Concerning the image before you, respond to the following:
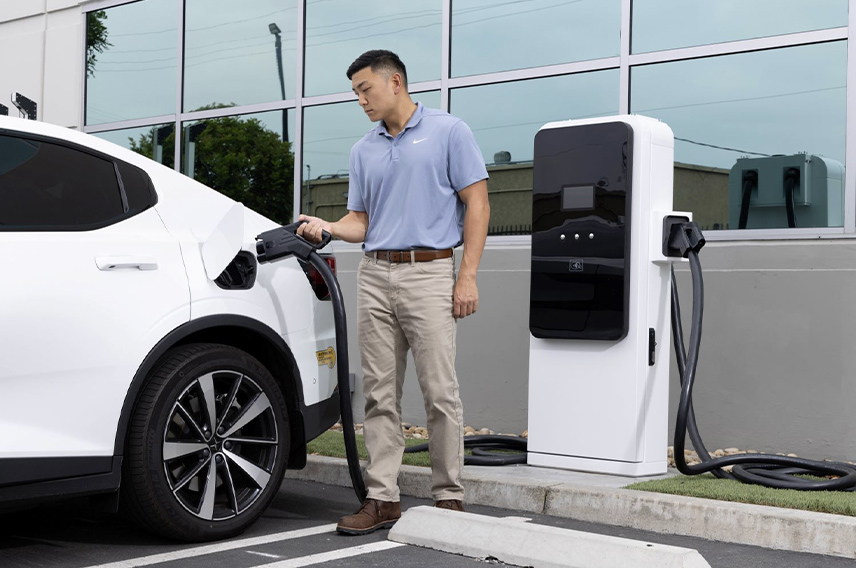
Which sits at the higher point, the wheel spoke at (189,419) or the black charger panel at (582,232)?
the black charger panel at (582,232)

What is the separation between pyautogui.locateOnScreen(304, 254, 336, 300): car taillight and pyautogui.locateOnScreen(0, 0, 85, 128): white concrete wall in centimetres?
636

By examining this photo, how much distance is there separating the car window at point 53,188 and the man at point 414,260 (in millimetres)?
868

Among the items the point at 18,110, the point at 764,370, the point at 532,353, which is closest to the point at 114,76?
the point at 18,110

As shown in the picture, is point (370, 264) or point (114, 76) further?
point (114, 76)

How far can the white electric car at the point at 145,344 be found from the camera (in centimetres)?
392

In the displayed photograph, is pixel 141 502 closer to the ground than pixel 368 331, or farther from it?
closer to the ground

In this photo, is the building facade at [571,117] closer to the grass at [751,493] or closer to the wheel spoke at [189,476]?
the grass at [751,493]

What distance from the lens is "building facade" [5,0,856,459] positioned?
6211 mm

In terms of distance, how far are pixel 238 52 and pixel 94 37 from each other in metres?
1.99

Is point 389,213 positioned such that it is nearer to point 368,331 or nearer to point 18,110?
point 368,331

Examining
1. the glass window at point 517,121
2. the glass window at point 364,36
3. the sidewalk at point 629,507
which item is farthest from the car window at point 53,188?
the glass window at point 364,36

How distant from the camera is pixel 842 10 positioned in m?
6.28

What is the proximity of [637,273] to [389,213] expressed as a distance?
144cm

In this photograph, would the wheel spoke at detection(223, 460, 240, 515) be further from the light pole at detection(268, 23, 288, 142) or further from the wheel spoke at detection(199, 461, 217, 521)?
the light pole at detection(268, 23, 288, 142)
